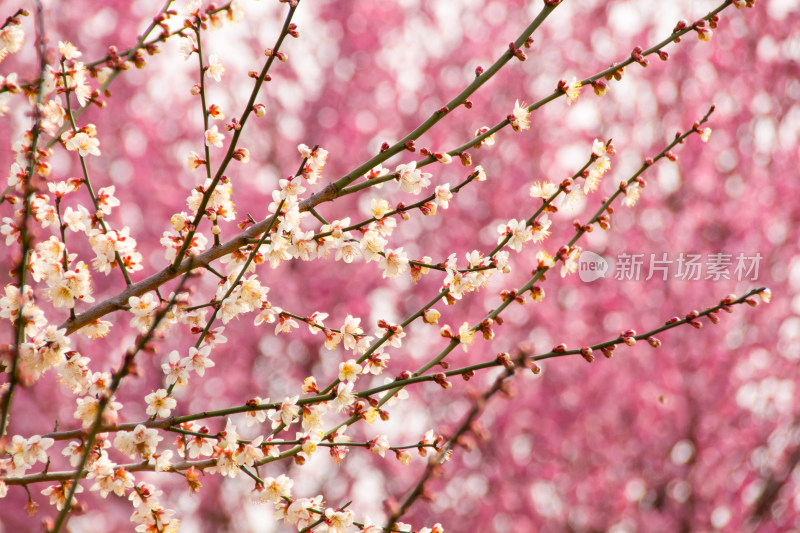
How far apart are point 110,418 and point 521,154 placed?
19.2 ft

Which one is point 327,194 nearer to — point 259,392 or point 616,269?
point 259,392

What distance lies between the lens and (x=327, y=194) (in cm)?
216

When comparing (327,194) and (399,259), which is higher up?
(327,194)

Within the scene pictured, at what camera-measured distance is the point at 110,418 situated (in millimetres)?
1744

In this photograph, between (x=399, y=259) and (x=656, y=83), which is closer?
(x=399, y=259)

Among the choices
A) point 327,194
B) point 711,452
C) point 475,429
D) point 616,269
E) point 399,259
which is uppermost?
point 616,269

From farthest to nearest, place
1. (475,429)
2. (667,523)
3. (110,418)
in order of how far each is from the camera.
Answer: (667,523) < (110,418) < (475,429)

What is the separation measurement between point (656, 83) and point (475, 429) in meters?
6.53

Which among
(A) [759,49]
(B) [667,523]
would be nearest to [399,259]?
(B) [667,523]

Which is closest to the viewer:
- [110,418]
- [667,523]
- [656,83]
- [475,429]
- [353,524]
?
[475,429]

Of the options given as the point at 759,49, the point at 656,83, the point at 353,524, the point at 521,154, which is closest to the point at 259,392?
the point at 521,154

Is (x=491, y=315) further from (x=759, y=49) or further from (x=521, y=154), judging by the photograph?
(x=759, y=49)

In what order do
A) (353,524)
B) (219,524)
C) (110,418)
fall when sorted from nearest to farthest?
(110,418) → (353,524) → (219,524)

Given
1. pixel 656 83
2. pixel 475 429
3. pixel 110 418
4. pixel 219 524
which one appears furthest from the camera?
pixel 656 83
